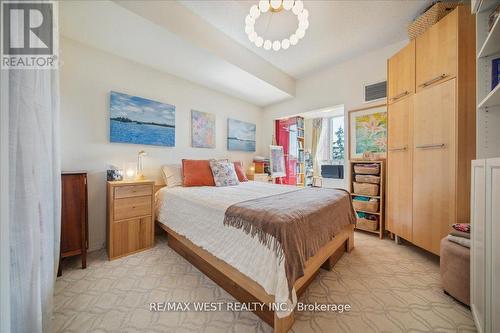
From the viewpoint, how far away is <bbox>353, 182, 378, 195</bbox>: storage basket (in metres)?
2.63

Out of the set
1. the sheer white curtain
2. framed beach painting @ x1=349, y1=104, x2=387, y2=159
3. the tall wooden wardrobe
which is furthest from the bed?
framed beach painting @ x1=349, y1=104, x2=387, y2=159

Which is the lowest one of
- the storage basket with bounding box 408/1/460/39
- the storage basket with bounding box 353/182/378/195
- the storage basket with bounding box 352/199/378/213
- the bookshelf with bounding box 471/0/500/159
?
the storage basket with bounding box 352/199/378/213

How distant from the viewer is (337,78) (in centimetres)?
321

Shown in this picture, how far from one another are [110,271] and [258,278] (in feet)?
5.15

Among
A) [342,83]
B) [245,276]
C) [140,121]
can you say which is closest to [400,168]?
[342,83]

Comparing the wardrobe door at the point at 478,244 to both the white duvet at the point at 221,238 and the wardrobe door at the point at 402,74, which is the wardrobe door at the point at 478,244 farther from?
the wardrobe door at the point at 402,74

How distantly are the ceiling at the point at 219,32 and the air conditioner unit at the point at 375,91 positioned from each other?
544 millimetres

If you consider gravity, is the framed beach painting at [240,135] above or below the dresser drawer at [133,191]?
above

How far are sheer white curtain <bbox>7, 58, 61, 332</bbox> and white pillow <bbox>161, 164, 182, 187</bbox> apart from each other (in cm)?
166

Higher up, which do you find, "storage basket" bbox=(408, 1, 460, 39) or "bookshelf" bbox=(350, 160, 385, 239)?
"storage basket" bbox=(408, 1, 460, 39)

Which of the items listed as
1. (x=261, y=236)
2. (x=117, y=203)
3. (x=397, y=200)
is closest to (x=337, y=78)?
(x=397, y=200)

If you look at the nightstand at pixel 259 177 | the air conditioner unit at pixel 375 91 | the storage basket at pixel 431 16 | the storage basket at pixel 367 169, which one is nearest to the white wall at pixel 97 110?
the nightstand at pixel 259 177

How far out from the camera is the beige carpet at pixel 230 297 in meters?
1.18
